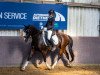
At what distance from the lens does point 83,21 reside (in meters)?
19.5

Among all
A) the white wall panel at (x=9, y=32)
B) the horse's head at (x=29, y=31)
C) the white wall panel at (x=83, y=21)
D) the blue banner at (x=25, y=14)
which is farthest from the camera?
the white wall panel at (x=83, y=21)

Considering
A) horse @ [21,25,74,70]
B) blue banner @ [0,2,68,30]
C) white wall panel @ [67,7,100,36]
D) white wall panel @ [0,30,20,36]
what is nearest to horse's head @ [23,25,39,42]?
horse @ [21,25,74,70]

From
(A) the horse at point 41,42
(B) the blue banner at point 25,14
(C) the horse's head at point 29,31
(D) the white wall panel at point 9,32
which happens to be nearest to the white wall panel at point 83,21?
(B) the blue banner at point 25,14

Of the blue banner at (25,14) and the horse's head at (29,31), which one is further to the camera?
the blue banner at (25,14)

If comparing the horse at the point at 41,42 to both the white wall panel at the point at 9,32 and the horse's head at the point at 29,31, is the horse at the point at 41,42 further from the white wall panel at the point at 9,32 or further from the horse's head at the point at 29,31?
the white wall panel at the point at 9,32

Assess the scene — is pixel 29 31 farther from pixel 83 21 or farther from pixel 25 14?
pixel 83 21

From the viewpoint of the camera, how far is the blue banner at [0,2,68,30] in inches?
682

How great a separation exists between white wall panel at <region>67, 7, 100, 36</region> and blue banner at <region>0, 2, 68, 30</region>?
2.31 ft

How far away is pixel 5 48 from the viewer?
1655 centimetres

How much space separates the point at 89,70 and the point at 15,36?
346 cm

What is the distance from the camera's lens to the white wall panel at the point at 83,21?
62.7 ft

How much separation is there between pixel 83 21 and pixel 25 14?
10.8 ft

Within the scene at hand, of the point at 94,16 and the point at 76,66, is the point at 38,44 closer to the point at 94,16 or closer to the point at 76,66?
the point at 76,66

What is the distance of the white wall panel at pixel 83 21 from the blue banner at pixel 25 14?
705 millimetres
